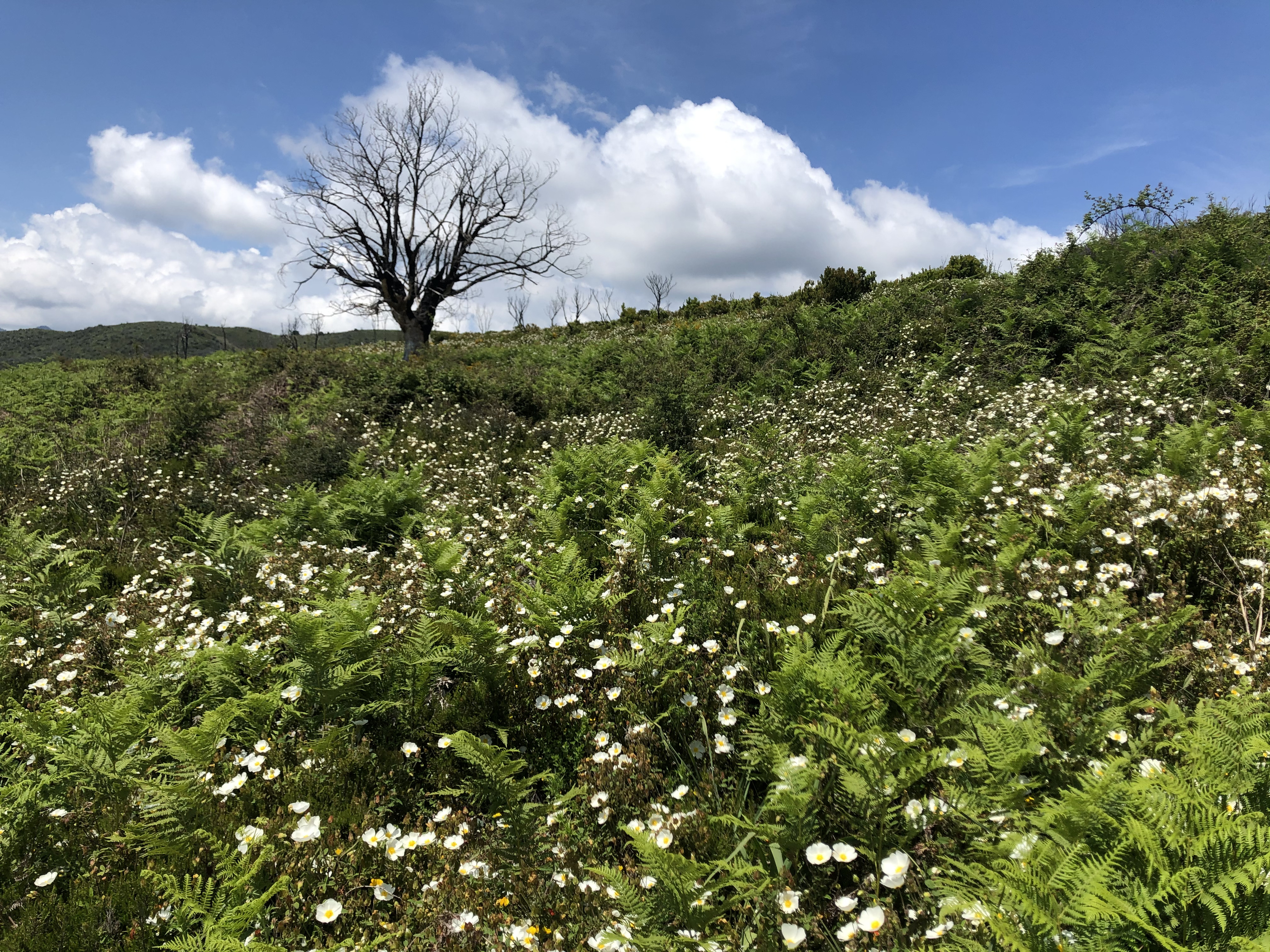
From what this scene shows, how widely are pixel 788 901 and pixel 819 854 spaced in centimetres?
31

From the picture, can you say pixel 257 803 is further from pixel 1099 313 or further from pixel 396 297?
pixel 396 297

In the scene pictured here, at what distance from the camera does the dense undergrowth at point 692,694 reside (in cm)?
243

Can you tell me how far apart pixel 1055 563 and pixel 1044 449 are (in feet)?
9.72

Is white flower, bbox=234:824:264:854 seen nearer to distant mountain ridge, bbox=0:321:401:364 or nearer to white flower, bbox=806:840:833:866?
white flower, bbox=806:840:833:866

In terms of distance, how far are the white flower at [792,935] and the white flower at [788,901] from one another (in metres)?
0.08

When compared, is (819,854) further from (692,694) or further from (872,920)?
(692,694)

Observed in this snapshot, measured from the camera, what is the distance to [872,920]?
2260 millimetres

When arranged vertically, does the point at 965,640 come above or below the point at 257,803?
above

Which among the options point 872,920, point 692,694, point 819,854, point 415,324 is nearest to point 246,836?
point 692,694

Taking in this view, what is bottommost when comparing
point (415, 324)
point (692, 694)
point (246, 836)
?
point (246, 836)

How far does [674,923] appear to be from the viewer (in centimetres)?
249

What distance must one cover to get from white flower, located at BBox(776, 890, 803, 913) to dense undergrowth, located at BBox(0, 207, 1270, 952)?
0.01 metres

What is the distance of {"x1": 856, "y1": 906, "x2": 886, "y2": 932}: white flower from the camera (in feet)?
7.39

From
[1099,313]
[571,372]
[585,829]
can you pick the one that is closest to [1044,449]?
[1099,313]
